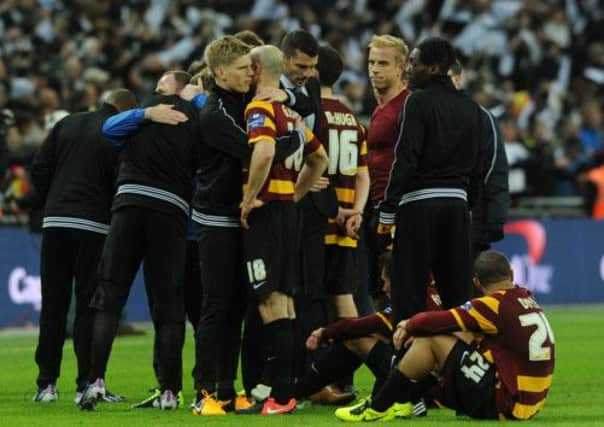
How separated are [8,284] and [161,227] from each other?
9.22 m

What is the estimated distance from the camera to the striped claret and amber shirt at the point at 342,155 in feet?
37.8

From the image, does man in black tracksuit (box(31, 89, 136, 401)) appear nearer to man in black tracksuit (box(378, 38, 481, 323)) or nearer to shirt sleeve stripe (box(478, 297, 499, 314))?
man in black tracksuit (box(378, 38, 481, 323))

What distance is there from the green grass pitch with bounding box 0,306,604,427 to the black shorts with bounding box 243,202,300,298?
2.59 ft

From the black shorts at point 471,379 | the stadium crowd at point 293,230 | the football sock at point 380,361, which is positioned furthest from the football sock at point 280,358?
the black shorts at point 471,379

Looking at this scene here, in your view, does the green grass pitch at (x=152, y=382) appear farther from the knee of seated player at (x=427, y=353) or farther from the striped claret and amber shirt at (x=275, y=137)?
the striped claret and amber shirt at (x=275, y=137)

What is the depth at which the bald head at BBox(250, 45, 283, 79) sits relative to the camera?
10297mm

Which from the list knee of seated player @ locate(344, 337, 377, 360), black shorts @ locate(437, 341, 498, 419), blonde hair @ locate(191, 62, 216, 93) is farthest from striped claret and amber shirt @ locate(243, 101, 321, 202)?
black shorts @ locate(437, 341, 498, 419)

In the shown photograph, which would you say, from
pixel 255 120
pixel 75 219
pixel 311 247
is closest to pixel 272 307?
pixel 311 247

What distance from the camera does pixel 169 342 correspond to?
1090cm

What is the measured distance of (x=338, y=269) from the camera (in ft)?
38.2

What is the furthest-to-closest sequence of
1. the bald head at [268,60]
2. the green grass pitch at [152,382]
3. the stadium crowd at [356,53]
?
the stadium crowd at [356,53], the bald head at [268,60], the green grass pitch at [152,382]

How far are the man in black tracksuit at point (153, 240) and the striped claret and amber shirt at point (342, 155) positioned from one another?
3.40 ft

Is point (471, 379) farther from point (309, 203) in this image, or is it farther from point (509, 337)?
point (309, 203)

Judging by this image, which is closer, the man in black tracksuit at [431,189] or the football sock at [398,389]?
the football sock at [398,389]
